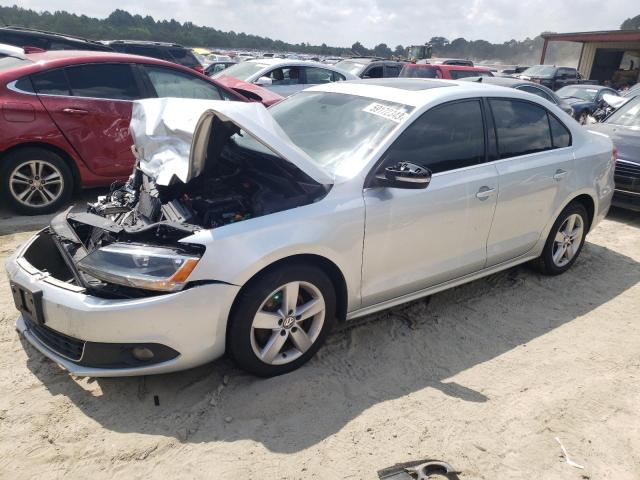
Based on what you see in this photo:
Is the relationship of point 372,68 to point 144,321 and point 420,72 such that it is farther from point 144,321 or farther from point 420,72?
point 144,321

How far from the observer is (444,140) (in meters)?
3.44

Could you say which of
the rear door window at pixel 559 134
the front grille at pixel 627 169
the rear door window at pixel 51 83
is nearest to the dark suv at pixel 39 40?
the rear door window at pixel 51 83

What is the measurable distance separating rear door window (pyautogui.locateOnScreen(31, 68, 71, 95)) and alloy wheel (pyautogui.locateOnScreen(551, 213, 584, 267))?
5.01 metres

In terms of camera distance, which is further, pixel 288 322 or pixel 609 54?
pixel 609 54

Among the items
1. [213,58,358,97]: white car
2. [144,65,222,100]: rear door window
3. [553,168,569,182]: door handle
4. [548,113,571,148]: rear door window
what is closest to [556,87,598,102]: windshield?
[213,58,358,97]: white car

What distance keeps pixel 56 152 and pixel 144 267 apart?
347cm

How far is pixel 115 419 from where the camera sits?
257 cm

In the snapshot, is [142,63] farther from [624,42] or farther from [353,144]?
[624,42]

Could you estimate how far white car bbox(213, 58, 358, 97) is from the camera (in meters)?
9.67

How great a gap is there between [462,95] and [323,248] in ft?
5.36

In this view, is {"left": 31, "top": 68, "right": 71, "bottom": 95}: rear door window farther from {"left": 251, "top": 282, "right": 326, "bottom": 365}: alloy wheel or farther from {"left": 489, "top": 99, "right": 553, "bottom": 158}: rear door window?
{"left": 489, "top": 99, "right": 553, "bottom": 158}: rear door window

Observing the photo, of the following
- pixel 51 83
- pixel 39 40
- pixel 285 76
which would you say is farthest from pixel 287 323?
pixel 39 40

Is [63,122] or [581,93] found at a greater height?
[63,122]

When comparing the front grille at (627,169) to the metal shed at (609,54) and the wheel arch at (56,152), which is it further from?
the metal shed at (609,54)
